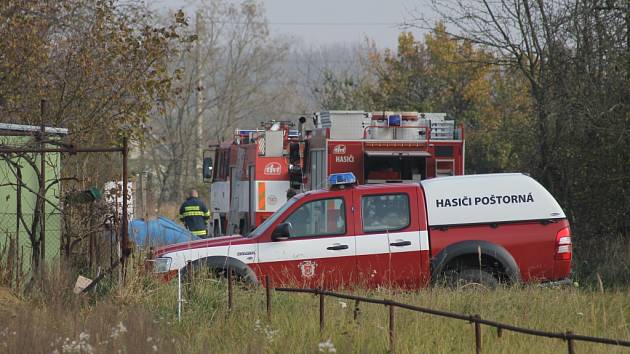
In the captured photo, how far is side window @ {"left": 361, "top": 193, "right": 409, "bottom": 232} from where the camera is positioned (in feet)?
42.0

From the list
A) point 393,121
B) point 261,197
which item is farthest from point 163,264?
point 261,197

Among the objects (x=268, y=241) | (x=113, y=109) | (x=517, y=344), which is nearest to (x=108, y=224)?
(x=268, y=241)

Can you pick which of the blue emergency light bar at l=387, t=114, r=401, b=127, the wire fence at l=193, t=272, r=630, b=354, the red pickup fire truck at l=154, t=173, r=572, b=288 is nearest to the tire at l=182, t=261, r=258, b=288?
the red pickup fire truck at l=154, t=173, r=572, b=288

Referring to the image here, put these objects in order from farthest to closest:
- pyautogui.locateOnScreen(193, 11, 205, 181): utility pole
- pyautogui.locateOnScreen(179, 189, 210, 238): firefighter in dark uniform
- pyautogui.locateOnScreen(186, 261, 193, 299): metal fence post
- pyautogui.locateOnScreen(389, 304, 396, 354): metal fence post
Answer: pyautogui.locateOnScreen(193, 11, 205, 181): utility pole → pyautogui.locateOnScreen(179, 189, 210, 238): firefighter in dark uniform → pyautogui.locateOnScreen(186, 261, 193, 299): metal fence post → pyautogui.locateOnScreen(389, 304, 396, 354): metal fence post

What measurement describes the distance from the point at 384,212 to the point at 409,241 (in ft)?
1.55

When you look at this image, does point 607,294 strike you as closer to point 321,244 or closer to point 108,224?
point 321,244

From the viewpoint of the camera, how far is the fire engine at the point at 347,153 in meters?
18.6

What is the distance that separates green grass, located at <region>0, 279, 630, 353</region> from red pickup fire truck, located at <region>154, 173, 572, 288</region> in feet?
1.68

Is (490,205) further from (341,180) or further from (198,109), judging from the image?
(198,109)

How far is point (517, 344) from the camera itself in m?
9.14

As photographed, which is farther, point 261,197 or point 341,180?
point 261,197

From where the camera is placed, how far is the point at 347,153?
18.6m

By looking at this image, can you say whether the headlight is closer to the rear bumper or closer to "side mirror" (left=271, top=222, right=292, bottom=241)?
"side mirror" (left=271, top=222, right=292, bottom=241)

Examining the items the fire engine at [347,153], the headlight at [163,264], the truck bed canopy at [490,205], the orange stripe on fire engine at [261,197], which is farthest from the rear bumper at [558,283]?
the orange stripe on fire engine at [261,197]
